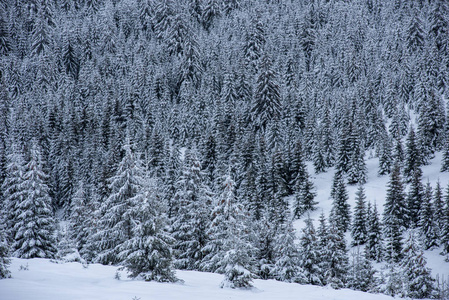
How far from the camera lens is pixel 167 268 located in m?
13.7

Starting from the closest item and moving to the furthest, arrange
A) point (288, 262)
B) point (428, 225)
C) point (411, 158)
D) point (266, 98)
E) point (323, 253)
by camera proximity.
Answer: point (288, 262)
point (323, 253)
point (428, 225)
point (411, 158)
point (266, 98)

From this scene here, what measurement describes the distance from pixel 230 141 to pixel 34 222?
41.4 metres

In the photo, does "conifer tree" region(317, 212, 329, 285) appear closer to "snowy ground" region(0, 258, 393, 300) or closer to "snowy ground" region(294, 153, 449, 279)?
"snowy ground" region(294, 153, 449, 279)

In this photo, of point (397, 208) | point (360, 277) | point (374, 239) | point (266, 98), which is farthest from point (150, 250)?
point (266, 98)

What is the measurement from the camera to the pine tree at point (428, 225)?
4075cm

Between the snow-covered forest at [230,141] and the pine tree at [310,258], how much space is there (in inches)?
4.8

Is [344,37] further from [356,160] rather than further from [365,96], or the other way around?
[356,160]

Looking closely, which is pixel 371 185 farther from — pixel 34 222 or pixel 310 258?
pixel 34 222

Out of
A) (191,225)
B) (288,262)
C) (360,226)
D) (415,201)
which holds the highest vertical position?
(415,201)

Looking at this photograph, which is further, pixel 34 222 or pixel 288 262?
pixel 34 222

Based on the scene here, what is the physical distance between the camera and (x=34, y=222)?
28.4 metres

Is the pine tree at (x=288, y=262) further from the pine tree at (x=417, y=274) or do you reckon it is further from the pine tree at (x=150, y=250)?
the pine tree at (x=150, y=250)

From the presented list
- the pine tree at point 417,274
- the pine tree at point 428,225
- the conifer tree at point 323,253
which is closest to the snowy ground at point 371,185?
the pine tree at point 428,225

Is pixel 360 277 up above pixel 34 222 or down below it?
below
